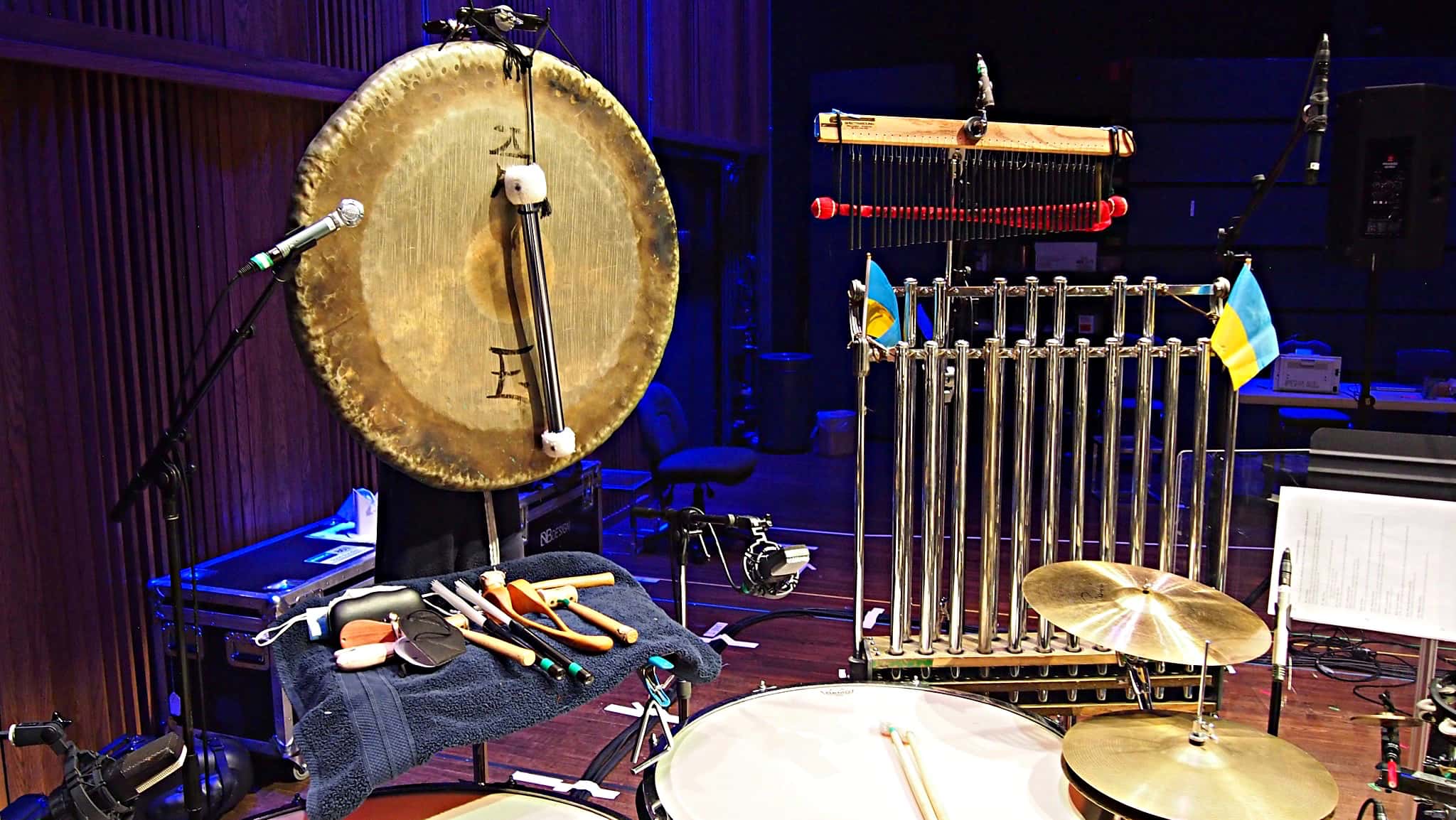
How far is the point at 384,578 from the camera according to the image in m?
1.97

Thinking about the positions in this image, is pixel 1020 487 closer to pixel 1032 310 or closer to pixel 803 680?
pixel 1032 310

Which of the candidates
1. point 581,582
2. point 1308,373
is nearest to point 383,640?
point 581,582

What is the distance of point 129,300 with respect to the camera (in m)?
2.89

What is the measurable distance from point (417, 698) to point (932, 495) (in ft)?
5.31

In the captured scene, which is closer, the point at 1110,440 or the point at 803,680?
the point at 1110,440

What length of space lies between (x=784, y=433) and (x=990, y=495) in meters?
4.97

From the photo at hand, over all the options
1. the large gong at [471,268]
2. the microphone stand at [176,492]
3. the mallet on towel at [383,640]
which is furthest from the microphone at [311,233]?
the mallet on towel at [383,640]

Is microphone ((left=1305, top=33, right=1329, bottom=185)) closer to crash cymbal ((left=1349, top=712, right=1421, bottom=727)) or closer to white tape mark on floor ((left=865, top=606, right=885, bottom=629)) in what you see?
crash cymbal ((left=1349, top=712, right=1421, bottom=727))

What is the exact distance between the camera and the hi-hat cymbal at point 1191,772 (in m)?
1.67

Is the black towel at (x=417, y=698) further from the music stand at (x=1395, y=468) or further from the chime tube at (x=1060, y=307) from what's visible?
the music stand at (x=1395, y=468)

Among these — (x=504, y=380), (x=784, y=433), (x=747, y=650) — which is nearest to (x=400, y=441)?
(x=504, y=380)

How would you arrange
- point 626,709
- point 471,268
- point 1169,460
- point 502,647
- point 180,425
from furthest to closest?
point 626,709
point 1169,460
point 180,425
point 471,268
point 502,647

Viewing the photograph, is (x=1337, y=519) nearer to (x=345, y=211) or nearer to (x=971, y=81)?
(x=345, y=211)

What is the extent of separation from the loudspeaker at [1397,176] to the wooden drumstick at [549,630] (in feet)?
13.6
